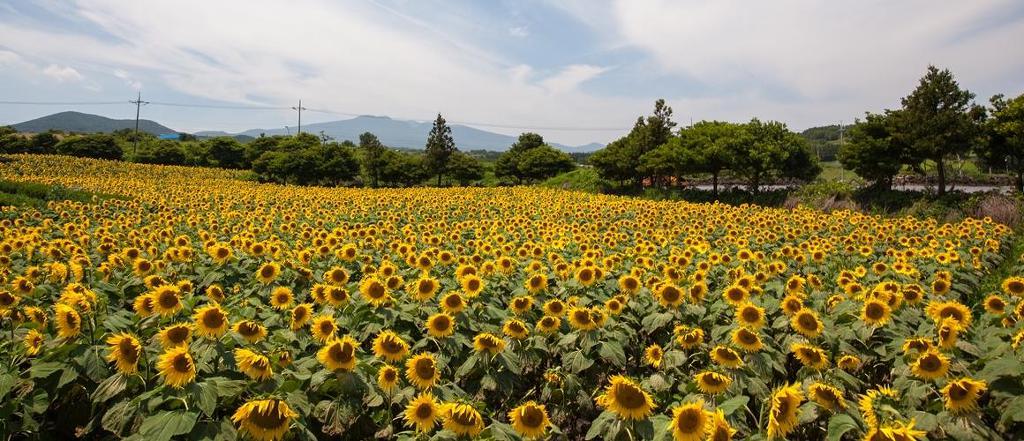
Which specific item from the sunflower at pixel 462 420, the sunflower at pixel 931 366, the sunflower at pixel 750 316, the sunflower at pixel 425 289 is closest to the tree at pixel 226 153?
the sunflower at pixel 425 289

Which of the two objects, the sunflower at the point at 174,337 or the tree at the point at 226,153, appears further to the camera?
the tree at the point at 226,153

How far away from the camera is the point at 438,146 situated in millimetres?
49469

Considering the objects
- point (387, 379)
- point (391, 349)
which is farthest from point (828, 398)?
point (391, 349)

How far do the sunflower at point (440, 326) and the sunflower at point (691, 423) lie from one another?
6.76 feet

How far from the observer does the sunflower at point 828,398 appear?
288 cm

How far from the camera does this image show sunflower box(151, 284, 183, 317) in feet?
12.2

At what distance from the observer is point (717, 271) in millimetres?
7152

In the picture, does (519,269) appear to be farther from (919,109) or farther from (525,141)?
(525,141)

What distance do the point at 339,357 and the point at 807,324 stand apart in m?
3.73

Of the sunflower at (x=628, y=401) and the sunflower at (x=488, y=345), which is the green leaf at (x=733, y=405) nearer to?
the sunflower at (x=628, y=401)

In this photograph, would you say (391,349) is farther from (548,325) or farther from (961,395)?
(961,395)

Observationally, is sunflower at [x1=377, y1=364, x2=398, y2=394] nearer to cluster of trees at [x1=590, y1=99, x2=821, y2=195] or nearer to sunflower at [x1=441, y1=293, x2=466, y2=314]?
sunflower at [x1=441, y1=293, x2=466, y2=314]

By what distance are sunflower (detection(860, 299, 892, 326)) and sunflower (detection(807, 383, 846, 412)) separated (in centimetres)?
184

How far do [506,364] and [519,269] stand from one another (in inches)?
124
